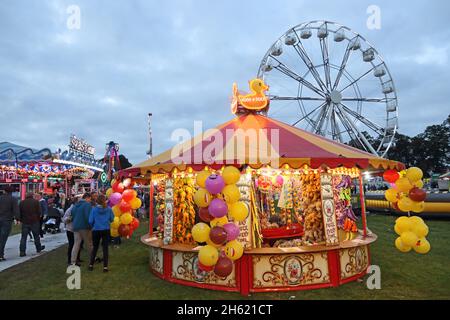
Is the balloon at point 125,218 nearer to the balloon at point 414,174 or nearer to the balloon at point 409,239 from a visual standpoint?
the balloon at point 409,239

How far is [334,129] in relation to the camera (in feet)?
60.0

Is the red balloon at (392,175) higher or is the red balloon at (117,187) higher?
the red balloon at (392,175)

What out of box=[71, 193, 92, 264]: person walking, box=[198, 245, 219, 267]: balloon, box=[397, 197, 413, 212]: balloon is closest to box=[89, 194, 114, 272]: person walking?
box=[71, 193, 92, 264]: person walking

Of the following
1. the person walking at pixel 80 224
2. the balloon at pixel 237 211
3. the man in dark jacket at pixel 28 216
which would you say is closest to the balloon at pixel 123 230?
the person walking at pixel 80 224

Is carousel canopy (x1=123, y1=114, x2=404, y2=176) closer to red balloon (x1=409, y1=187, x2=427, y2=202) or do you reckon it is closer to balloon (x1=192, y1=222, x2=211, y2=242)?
red balloon (x1=409, y1=187, x2=427, y2=202)

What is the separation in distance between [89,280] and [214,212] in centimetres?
307

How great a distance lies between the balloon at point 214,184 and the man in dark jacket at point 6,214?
17.5 ft

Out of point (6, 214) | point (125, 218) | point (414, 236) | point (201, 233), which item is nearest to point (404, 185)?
point (414, 236)

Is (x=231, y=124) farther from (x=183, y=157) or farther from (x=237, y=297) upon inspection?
(x=237, y=297)

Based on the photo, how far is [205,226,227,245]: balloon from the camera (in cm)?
417

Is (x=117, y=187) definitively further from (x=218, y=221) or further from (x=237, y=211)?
(x=237, y=211)

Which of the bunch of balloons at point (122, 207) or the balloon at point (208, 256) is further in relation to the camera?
the bunch of balloons at point (122, 207)

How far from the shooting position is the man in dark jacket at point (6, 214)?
7043 millimetres

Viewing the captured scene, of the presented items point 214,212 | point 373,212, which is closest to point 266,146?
point 214,212
